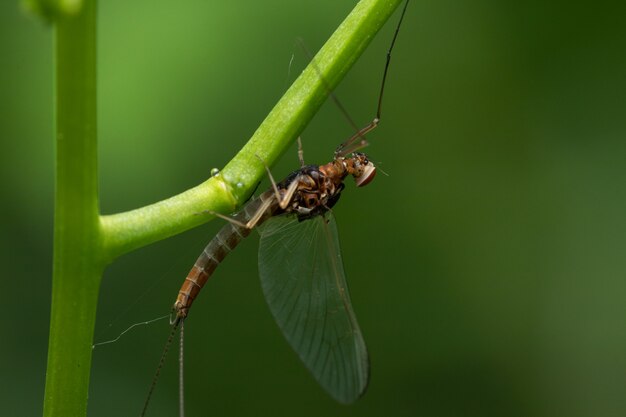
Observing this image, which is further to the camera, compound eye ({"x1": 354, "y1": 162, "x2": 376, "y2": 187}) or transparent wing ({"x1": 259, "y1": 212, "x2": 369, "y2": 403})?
compound eye ({"x1": 354, "y1": 162, "x2": 376, "y2": 187})

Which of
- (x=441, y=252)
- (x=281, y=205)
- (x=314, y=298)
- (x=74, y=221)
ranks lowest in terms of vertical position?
(x=74, y=221)

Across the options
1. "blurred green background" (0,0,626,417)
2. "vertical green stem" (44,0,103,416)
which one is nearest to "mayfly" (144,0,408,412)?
"blurred green background" (0,0,626,417)

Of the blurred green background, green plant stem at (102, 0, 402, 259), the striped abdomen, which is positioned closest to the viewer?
green plant stem at (102, 0, 402, 259)

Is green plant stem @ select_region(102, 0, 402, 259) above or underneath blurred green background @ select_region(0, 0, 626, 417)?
underneath

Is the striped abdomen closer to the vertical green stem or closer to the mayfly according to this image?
the mayfly

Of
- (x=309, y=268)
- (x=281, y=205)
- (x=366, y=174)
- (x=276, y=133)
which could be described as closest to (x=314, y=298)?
(x=309, y=268)

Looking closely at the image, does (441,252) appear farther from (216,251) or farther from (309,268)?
(216,251)
